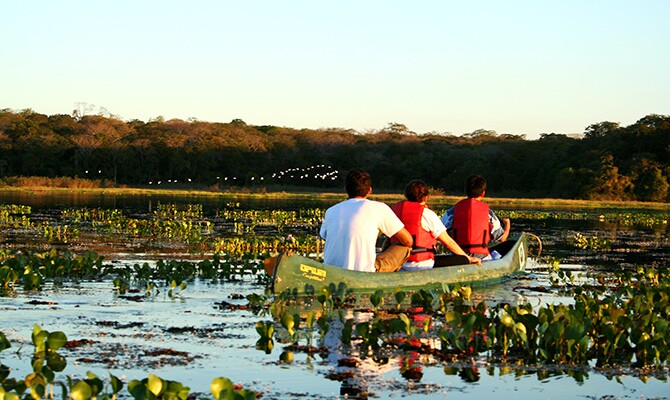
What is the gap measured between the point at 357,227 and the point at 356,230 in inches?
2.8

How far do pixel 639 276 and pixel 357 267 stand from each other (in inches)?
226

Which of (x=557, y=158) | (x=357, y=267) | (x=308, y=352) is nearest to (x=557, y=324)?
A: (x=308, y=352)

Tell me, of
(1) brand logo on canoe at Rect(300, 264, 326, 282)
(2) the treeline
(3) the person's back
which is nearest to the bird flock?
(2) the treeline

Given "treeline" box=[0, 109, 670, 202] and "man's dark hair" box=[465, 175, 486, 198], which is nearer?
"man's dark hair" box=[465, 175, 486, 198]

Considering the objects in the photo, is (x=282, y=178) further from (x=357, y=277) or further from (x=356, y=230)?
(x=356, y=230)

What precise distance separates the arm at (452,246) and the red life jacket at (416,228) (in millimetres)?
198

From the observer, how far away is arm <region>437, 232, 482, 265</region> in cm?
1232

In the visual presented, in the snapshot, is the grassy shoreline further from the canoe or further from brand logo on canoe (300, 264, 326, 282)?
brand logo on canoe (300, 264, 326, 282)

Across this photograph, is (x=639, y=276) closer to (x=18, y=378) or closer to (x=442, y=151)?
(x=18, y=378)

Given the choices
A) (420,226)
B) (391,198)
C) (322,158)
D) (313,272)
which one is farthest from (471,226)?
(322,158)

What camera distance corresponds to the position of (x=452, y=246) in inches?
497

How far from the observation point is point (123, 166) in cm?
7738

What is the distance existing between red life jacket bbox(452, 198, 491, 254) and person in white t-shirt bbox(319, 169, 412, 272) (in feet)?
6.57

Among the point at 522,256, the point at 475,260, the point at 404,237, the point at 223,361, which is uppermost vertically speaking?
the point at 404,237
